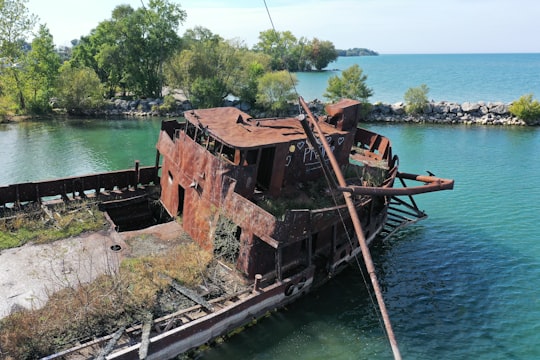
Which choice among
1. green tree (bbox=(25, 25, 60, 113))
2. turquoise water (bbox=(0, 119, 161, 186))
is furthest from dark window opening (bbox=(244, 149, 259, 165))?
green tree (bbox=(25, 25, 60, 113))

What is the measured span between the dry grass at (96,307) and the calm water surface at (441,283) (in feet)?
6.36

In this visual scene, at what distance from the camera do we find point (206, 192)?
36.8 ft

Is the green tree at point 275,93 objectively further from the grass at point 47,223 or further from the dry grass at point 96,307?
the dry grass at point 96,307

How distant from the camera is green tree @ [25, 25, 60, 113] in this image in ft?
130

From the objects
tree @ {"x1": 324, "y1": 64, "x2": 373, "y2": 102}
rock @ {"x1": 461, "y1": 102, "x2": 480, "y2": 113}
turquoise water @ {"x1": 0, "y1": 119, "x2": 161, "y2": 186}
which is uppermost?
tree @ {"x1": 324, "y1": 64, "x2": 373, "y2": 102}

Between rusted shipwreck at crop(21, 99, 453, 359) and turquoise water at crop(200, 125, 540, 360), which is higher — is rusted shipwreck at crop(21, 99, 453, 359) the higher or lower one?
the higher one

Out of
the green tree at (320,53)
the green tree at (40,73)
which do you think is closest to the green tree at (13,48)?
the green tree at (40,73)

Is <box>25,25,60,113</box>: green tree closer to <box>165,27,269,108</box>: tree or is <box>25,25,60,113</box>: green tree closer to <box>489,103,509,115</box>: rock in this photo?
<box>165,27,269,108</box>: tree

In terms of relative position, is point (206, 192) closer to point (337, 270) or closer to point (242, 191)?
point (242, 191)

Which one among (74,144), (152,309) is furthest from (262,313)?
(74,144)

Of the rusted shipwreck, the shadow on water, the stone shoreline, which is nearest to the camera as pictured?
the rusted shipwreck

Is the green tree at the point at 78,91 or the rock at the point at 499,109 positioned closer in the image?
the green tree at the point at 78,91

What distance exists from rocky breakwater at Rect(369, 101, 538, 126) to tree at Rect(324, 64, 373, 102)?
1.99 meters

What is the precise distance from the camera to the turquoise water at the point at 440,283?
34.0 ft
